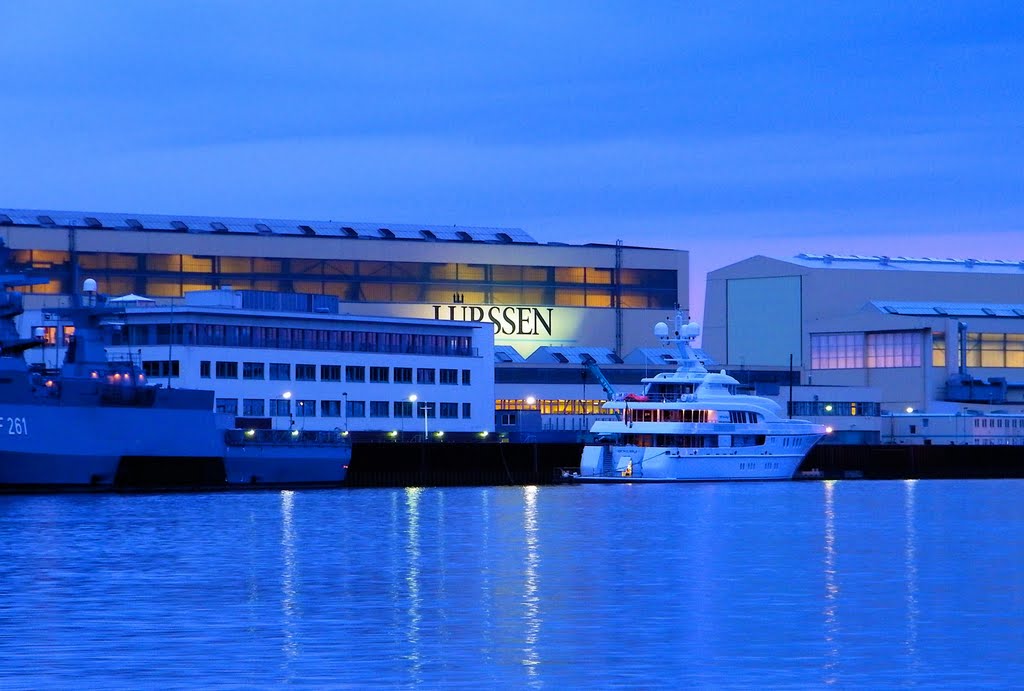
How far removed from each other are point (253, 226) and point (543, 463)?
45.6 metres

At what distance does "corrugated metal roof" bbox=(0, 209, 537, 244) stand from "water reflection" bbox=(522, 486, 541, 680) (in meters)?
83.4

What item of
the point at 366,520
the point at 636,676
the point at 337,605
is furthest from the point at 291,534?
the point at 636,676

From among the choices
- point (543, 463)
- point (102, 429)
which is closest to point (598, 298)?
point (543, 463)

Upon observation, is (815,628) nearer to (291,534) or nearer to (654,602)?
(654,602)

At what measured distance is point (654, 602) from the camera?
44.5m

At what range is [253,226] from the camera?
160875 mm

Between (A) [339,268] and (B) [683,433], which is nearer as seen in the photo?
(B) [683,433]

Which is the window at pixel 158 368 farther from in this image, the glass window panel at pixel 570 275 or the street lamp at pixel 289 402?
the glass window panel at pixel 570 275

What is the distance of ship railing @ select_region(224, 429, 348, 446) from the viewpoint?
328 ft

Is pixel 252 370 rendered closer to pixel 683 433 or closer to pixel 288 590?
pixel 683 433

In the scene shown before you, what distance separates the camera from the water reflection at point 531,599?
35.3 m

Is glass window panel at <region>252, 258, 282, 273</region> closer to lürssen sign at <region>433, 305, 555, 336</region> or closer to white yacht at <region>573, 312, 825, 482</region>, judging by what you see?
lürssen sign at <region>433, 305, 555, 336</region>

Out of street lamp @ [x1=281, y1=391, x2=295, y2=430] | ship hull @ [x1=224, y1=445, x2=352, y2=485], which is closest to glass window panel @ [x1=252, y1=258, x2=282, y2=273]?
street lamp @ [x1=281, y1=391, x2=295, y2=430]

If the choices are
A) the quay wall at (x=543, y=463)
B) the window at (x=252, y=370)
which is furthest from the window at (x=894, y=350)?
the window at (x=252, y=370)
